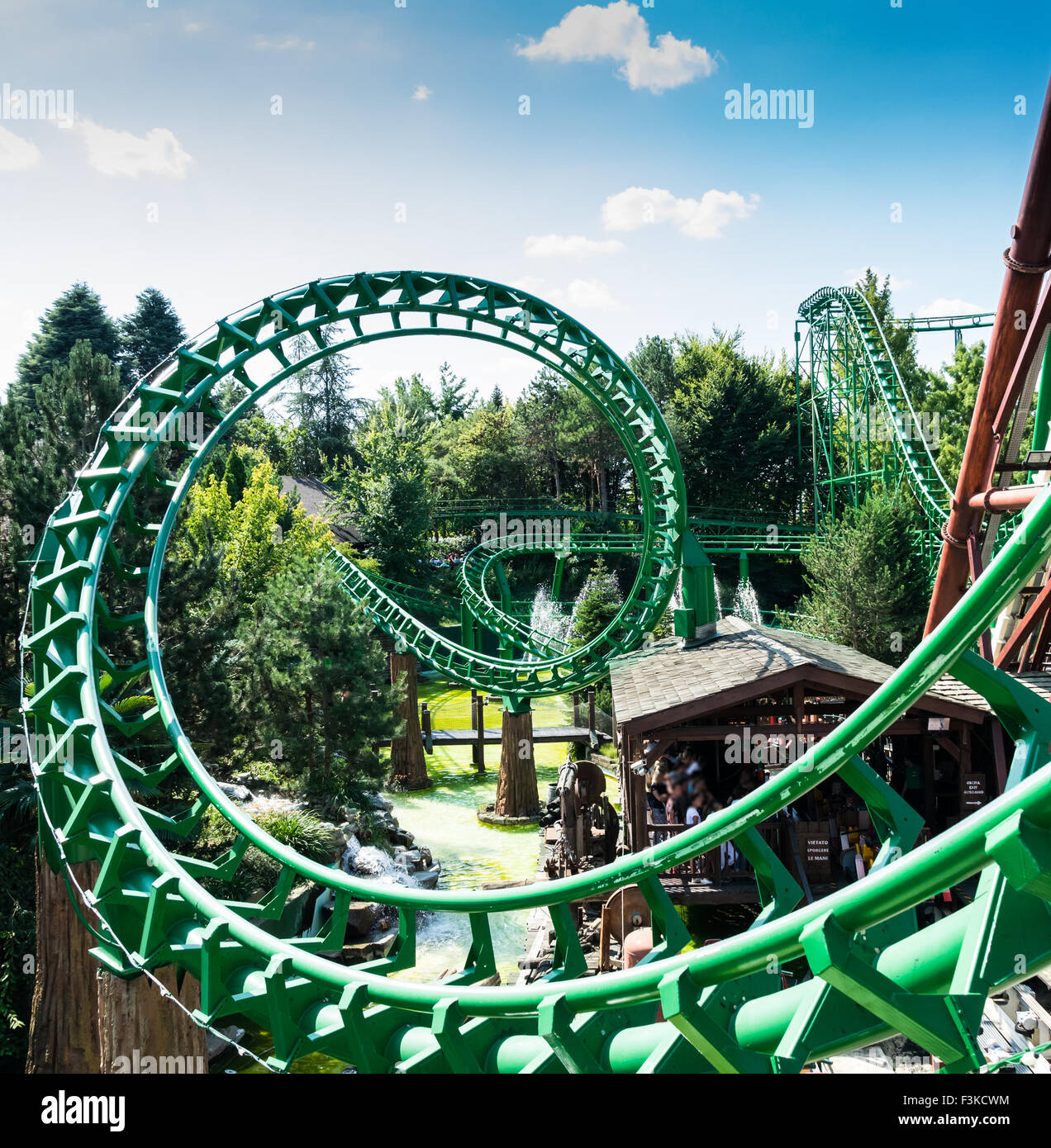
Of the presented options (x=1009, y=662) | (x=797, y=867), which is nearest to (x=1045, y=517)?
(x=797, y=867)

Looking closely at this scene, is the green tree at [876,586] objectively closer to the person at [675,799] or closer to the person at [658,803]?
the person at [658,803]

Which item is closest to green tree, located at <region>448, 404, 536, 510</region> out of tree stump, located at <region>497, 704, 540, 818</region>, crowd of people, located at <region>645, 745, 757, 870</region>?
tree stump, located at <region>497, 704, 540, 818</region>

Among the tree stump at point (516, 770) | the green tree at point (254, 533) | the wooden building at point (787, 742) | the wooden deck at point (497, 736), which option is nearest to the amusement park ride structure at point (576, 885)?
the wooden building at point (787, 742)

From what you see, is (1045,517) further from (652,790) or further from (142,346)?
(142,346)

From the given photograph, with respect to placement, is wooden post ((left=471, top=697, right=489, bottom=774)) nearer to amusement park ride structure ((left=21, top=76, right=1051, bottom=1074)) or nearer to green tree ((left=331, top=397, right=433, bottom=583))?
amusement park ride structure ((left=21, top=76, right=1051, bottom=1074))

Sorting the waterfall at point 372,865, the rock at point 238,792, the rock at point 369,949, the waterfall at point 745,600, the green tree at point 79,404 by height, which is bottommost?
the rock at point 369,949
